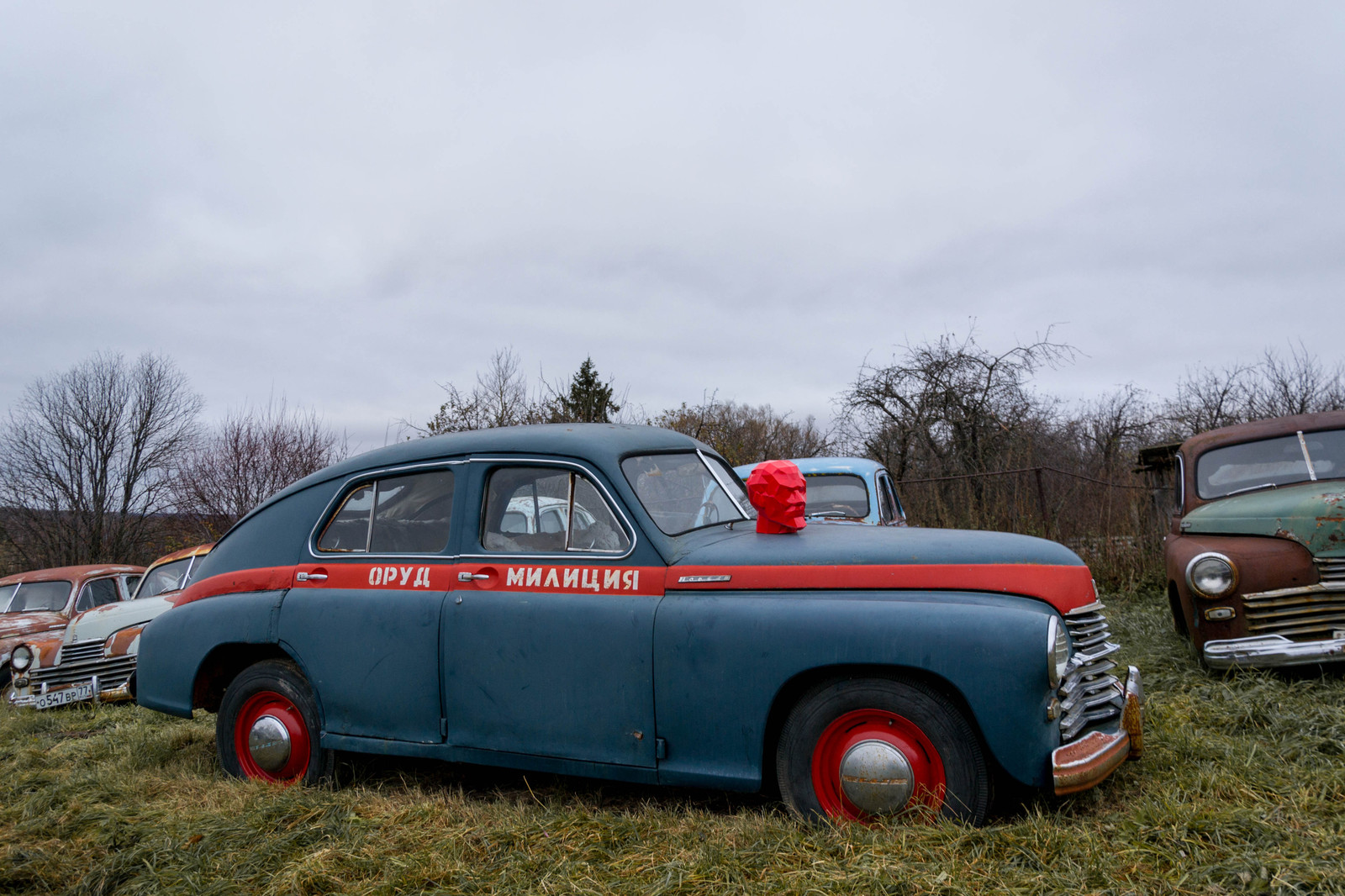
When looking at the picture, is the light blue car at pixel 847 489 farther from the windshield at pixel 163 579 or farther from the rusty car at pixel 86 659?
the windshield at pixel 163 579

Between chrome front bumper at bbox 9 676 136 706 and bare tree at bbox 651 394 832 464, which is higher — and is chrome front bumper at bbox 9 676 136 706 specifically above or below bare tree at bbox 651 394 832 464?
below

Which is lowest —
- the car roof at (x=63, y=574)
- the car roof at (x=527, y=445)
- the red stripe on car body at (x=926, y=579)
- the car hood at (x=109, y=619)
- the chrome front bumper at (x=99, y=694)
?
the chrome front bumper at (x=99, y=694)

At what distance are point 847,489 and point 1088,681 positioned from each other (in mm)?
4796

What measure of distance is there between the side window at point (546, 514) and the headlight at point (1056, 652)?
5.76 ft

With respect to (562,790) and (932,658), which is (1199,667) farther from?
(562,790)

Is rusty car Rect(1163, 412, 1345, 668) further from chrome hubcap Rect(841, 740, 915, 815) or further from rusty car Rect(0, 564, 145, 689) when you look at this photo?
rusty car Rect(0, 564, 145, 689)

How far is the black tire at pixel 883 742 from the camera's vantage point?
3.13 meters

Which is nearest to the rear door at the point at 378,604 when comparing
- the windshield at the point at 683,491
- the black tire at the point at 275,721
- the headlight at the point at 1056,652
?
the black tire at the point at 275,721

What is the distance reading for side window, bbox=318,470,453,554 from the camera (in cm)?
435

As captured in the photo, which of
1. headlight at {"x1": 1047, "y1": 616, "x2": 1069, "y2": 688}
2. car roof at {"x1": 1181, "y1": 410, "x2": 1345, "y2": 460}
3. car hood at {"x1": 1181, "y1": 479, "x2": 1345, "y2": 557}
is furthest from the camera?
car roof at {"x1": 1181, "y1": 410, "x2": 1345, "y2": 460}

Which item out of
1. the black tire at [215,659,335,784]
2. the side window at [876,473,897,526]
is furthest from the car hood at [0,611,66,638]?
the side window at [876,473,897,526]

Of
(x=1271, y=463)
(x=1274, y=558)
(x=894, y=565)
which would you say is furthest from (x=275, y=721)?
(x=1271, y=463)

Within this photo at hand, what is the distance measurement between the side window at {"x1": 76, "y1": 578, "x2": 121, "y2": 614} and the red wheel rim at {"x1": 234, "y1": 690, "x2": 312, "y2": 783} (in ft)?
25.1

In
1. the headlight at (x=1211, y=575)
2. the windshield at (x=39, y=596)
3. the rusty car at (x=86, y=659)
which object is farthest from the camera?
the windshield at (x=39, y=596)
